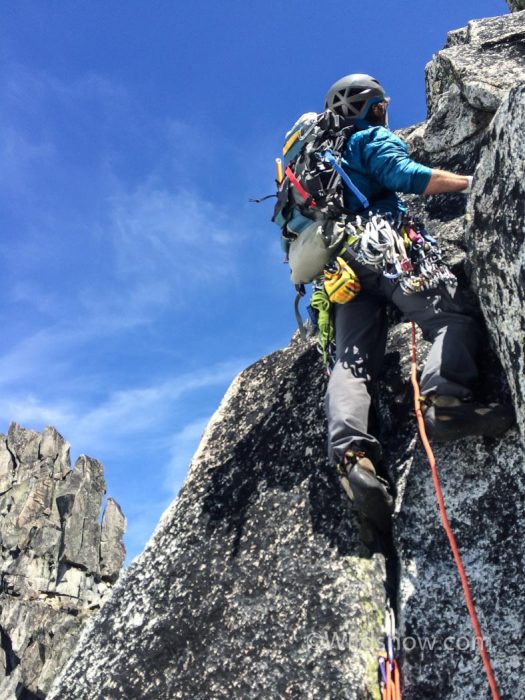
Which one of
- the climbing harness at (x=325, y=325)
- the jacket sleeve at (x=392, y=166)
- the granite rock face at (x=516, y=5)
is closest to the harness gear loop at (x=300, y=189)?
the jacket sleeve at (x=392, y=166)

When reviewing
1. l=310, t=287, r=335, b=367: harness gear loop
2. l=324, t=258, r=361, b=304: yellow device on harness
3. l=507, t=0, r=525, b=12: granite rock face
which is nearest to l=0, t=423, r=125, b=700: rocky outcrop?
l=507, t=0, r=525, b=12: granite rock face

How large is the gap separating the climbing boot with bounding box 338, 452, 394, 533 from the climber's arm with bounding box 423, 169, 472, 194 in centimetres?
235

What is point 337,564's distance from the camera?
5273mm

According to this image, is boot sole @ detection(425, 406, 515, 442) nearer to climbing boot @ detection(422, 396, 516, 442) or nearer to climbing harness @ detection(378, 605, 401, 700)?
climbing boot @ detection(422, 396, 516, 442)

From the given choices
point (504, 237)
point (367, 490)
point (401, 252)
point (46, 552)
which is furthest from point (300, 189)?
point (46, 552)

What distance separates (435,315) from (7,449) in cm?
7913

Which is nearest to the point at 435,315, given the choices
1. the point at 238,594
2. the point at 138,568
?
the point at 238,594

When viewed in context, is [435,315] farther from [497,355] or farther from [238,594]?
[238,594]

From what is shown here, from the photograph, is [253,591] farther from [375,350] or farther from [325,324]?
[325,324]

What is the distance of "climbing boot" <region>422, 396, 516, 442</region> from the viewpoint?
5.18m

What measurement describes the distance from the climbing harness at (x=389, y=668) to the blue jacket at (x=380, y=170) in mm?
3497

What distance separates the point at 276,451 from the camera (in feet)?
21.9

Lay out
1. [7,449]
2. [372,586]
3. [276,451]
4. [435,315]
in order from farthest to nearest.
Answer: [7,449]
[276,451]
[435,315]
[372,586]

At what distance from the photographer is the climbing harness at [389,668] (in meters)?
4.50
